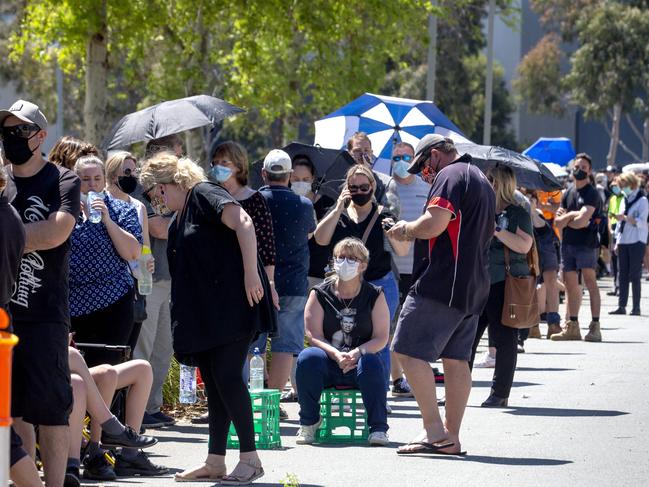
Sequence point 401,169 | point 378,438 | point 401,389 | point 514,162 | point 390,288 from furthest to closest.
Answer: point 514,162, point 401,169, point 401,389, point 390,288, point 378,438

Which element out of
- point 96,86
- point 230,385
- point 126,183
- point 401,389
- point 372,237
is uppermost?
point 96,86

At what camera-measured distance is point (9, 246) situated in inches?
233

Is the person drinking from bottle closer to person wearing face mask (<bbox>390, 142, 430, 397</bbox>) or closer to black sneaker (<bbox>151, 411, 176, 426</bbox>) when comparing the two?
black sneaker (<bbox>151, 411, 176, 426</bbox>)

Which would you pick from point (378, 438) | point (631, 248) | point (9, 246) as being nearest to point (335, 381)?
point (378, 438)

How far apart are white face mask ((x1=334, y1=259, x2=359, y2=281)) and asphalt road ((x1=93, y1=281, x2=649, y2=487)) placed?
3.70 feet

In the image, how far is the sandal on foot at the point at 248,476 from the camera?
7.50 m

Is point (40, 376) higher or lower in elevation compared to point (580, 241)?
lower

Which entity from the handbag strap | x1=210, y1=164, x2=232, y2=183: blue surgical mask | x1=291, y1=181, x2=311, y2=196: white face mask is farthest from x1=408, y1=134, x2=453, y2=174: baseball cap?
x1=291, y1=181, x2=311, y2=196: white face mask

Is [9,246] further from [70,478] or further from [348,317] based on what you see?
[348,317]

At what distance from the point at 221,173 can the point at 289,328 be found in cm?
181

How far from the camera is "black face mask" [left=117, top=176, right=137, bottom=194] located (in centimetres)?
876

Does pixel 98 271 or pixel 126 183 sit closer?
pixel 98 271

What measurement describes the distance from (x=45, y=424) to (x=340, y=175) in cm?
598

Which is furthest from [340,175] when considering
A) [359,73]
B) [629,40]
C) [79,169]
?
[629,40]
